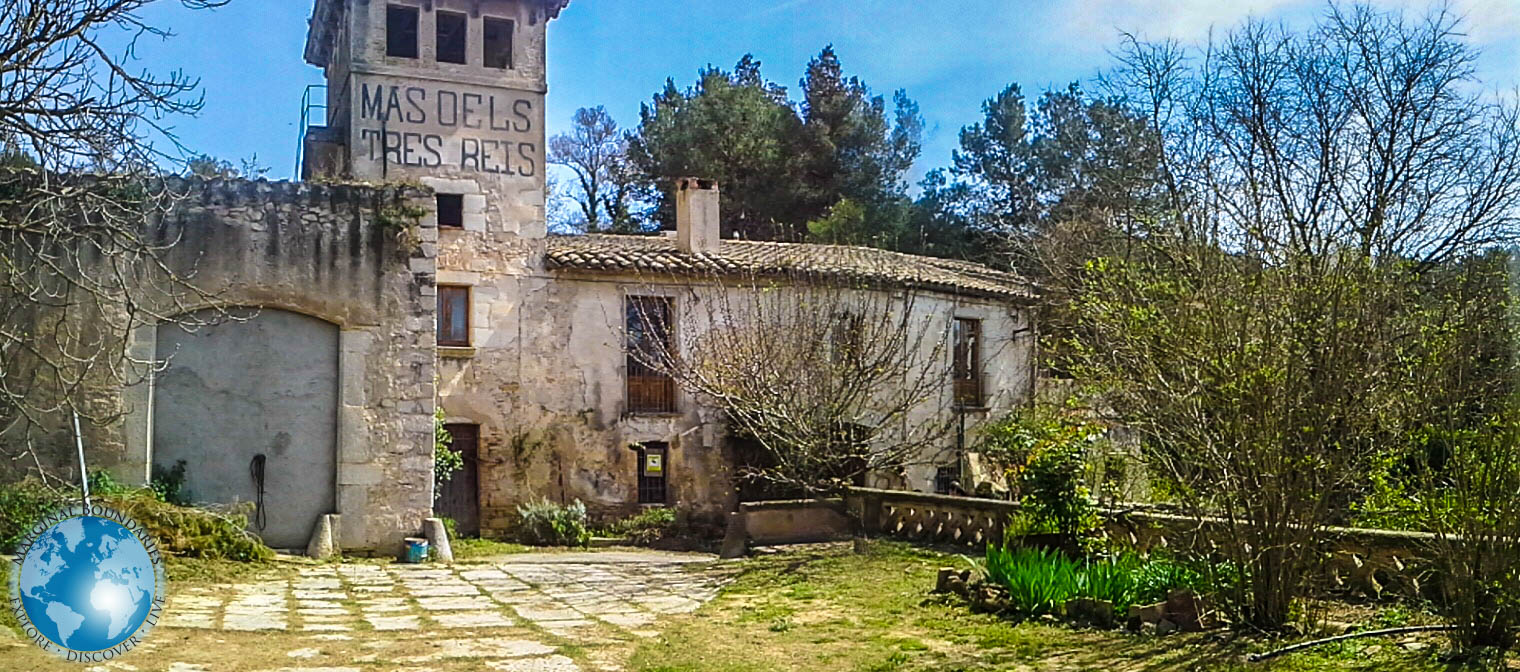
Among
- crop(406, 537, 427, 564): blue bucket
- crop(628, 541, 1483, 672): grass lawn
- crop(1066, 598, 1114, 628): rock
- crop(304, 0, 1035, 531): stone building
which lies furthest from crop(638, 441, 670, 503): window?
crop(1066, 598, 1114, 628): rock

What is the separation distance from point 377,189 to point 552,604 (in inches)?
232

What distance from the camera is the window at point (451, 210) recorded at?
2028 cm

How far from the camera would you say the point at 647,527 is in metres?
19.8

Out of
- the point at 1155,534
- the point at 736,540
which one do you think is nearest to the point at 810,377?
the point at 736,540

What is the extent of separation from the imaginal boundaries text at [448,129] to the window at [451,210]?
1.72 feet

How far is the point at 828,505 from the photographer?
46.4 ft

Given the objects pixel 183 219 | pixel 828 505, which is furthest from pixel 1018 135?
pixel 183 219

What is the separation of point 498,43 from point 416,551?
11.0m

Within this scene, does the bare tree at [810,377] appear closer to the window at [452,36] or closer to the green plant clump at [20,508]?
the window at [452,36]

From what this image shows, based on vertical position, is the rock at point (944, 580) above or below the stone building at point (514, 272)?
below

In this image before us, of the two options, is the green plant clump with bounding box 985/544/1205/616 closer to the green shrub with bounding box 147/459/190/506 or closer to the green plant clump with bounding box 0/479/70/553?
the green plant clump with bounding box 0/479/70/553

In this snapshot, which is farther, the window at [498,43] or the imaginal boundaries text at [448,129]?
the window at [498,43]

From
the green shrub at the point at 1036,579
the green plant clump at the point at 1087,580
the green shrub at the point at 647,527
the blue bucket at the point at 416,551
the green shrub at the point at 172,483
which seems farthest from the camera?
the green shrub at the point at 647,527

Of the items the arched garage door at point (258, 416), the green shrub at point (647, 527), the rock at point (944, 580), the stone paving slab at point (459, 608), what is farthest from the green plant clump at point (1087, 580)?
the green shrub at point (647, 527)
